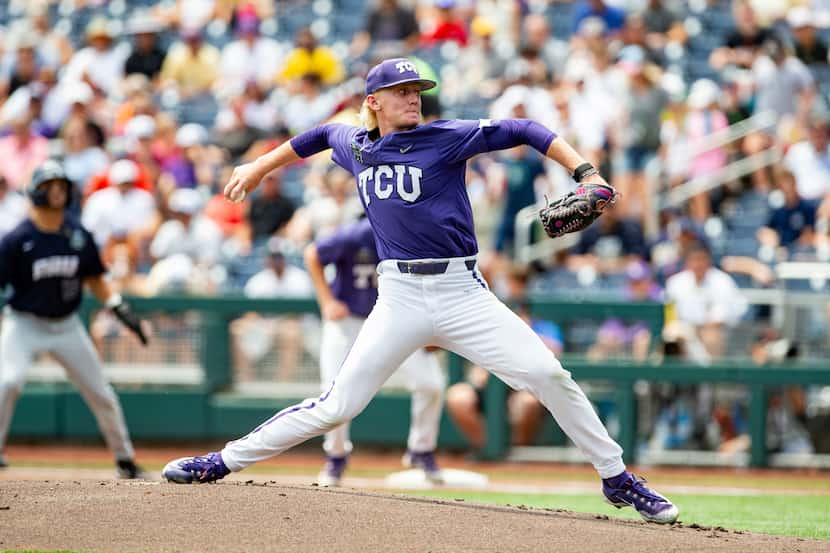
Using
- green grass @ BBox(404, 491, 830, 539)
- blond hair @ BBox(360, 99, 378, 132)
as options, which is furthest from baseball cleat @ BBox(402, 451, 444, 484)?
blond hair @ BBox(360, 99, 378, 132)

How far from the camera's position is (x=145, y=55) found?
56.3 ft

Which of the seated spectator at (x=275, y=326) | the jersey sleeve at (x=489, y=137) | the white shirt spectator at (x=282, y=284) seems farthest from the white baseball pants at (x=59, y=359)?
the jersey sleeve at (x=489, y=137)

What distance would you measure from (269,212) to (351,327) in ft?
16.2

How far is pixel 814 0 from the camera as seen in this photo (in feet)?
51.6

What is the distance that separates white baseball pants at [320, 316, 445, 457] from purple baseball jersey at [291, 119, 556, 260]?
3094mm

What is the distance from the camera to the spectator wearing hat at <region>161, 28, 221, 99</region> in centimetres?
1692

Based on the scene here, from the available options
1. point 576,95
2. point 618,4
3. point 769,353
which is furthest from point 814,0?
point 769,353

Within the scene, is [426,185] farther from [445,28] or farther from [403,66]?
[445,28]

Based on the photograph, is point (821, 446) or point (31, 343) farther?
point (821, 446)

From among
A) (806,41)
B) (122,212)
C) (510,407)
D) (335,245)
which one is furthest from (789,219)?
(122,212)

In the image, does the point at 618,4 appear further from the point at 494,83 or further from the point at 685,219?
the point at 685,219

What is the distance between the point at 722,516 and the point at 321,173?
7328 mm

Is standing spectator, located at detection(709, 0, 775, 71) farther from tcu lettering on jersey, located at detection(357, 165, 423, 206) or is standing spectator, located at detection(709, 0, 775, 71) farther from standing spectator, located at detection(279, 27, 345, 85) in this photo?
tcu lettering on jersey, located at detection(357, 165, 423, 206)

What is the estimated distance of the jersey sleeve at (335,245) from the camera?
950 centimetres
